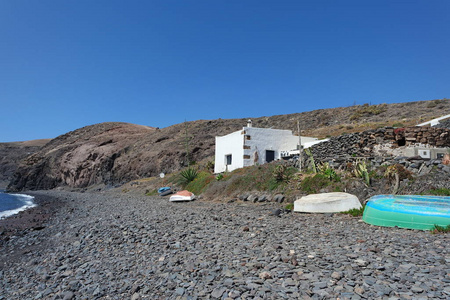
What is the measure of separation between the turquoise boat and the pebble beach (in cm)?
36

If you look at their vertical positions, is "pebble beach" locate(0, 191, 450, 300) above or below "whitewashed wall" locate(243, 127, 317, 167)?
below

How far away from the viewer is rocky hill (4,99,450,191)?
36.3 metres

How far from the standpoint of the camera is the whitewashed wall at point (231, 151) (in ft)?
72.8

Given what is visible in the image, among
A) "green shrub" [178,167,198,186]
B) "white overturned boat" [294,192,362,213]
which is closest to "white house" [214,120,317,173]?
"green shrub" [178,167,198,186]

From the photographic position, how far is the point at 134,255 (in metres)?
6.51

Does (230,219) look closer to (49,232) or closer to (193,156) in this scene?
(49,232)

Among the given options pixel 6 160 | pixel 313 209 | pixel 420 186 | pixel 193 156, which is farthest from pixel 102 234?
pixel 6 160

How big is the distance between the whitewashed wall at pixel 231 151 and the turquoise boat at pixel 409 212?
45.2 ft

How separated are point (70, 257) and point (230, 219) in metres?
4.99

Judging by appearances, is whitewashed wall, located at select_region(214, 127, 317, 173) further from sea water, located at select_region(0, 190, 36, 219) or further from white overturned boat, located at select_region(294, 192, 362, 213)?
sea water, located at select_region(0, 190, 36, 219)

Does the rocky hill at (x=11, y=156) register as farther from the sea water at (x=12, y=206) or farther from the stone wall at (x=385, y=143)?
the stone wall at (x=385, y=143)

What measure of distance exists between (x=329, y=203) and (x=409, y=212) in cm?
312

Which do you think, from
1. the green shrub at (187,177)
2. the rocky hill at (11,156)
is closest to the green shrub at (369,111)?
the green shrub at (187,177)

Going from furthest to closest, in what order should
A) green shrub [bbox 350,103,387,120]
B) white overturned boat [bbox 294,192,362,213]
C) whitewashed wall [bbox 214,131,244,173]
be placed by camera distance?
green shrub [bbox 350,103,387,120] < whitewashed wall [bbox 214,131,244,173] < white overturned boat [bbox 294,192,362,213]
